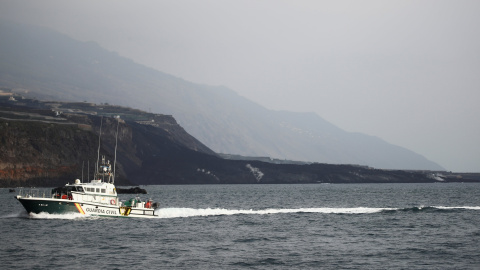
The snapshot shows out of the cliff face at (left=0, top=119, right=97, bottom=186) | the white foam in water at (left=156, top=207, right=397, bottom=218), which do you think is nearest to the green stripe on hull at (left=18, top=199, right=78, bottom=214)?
the white foam in water at (left=156, top=207, right=397, bottom=218)

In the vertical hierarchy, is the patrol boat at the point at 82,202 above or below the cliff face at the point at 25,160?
below

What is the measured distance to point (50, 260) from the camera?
46406 millimetres

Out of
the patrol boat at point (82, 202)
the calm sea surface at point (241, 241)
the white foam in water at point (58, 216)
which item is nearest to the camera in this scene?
the calm sea surface at point (241, 241)

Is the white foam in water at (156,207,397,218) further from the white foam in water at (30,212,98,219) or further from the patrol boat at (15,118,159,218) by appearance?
the white foam in water at (30,212,98,219)

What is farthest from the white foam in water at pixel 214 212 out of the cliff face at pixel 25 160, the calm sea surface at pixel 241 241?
the cliff face at pixel 25 160

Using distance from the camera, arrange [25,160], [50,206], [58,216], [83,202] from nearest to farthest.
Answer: [50,206] < [58,216] < [83,202] < [25,160]

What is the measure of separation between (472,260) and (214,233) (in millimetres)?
27060

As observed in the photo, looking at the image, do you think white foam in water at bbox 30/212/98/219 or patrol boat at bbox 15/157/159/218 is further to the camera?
white foam in water at bbox 30/212/98/219

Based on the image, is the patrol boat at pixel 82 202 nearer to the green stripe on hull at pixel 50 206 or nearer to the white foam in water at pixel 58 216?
the green stripe on hull at pixel 50 206

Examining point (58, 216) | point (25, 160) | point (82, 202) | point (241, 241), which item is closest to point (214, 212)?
point (82, 202)

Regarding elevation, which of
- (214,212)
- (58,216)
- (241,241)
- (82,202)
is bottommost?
(241,241)

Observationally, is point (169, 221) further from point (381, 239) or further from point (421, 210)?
point (421, 210)

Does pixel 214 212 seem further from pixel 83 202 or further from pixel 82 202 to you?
pixel 82 202

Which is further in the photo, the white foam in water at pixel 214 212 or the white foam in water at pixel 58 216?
the white foam in water at pixel 214 212
